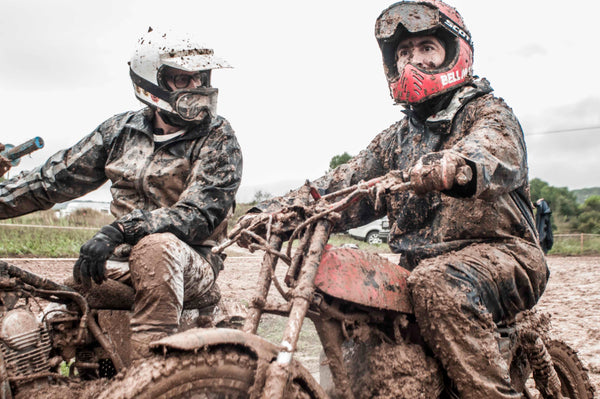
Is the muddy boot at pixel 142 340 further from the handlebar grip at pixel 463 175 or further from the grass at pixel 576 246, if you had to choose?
the grass at pixel 576 246

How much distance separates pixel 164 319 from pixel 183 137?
1.23 m

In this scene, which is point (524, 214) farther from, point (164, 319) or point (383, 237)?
point (383, 237)

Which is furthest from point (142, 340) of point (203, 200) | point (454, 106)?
point (454, 106)

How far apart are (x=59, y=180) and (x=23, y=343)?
1.19 m

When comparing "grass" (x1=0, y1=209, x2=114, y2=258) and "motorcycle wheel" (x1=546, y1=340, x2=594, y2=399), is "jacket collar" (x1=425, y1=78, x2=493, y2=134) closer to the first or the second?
"motorcycle wheel" (x1=546, y1=340, x2=594, y2=399)

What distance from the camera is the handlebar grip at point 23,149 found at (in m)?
3.13

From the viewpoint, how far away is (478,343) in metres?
2.39

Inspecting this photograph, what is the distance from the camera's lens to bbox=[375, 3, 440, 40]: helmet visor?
3.15 metres

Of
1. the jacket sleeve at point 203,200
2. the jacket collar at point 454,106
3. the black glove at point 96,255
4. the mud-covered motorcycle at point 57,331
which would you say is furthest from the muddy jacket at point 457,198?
the mud-covered motorcycle at point 57,331

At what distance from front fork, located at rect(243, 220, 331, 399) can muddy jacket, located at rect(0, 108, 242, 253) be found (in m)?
1.19

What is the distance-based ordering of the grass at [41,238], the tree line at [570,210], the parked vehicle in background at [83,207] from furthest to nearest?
1. the tree line at [570,210]
2. the parked vehicle in background at [83,207]
3. the grass at [41,238]

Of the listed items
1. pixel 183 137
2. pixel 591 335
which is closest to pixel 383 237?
pixel 591 335

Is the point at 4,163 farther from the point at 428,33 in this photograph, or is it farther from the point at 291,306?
the point at 428,33

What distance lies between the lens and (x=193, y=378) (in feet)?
6.12
